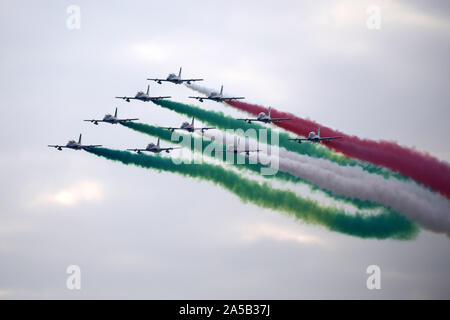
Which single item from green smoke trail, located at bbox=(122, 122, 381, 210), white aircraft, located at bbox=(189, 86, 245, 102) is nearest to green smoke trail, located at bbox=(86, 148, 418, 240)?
green smoke trail, located at bbox=(122, 122, 381, 210)

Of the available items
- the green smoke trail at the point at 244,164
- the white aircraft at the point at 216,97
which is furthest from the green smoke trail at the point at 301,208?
the white aircraft at the point at 216,97

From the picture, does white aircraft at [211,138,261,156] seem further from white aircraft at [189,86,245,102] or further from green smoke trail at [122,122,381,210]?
white aircraft at [189,86,245,102]

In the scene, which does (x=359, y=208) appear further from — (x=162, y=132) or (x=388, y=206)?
(x=162, y=132)

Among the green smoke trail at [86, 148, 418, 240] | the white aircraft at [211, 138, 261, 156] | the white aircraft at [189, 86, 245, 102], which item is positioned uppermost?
the white aircraft at [189, 86, 245, 102]

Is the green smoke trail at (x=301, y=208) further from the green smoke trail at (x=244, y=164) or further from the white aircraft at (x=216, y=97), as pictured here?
the white aircraft at (x=216, y=97)

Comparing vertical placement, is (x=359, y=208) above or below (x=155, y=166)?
below
